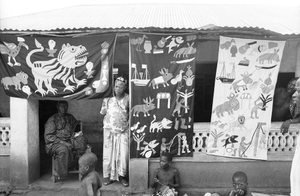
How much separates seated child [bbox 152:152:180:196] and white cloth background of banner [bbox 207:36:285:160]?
0.81 metres

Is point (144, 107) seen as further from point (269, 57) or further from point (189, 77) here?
point (269, 57)

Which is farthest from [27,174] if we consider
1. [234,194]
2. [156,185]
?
[234,194]

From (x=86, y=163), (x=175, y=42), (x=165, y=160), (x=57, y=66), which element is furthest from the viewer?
(x=57, y=66)

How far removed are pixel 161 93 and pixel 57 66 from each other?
2.05 meters

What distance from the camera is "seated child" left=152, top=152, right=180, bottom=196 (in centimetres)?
501

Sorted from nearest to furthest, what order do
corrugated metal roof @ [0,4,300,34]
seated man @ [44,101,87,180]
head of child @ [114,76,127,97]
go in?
corrugated metal roof @ [0,4,300,34] → head of child @ [114,76,127,97] → seated man @ [44,101,87,180]

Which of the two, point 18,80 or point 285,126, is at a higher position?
point 18,80

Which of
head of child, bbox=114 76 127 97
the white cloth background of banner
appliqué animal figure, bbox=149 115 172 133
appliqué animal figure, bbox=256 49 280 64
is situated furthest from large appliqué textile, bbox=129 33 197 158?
appliqué animal figure, bbox=256 49 280 64

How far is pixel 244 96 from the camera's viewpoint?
5219mm

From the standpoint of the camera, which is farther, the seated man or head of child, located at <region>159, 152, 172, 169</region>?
the seated man

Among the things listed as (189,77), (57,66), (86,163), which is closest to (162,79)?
(189,77)

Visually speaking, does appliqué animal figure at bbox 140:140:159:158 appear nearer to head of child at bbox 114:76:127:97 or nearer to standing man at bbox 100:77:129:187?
standing man at bbox 100:77:129:187

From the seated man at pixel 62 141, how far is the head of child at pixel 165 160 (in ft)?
5.99

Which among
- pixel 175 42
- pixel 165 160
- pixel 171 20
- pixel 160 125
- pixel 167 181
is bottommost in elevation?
pixel 167 181
